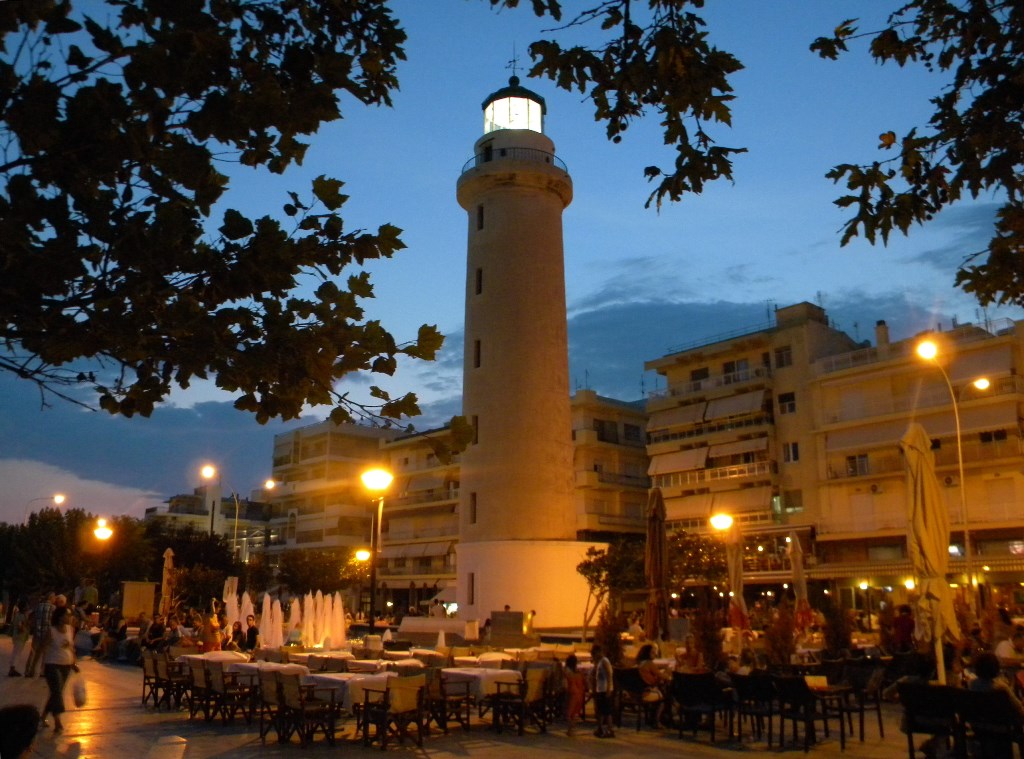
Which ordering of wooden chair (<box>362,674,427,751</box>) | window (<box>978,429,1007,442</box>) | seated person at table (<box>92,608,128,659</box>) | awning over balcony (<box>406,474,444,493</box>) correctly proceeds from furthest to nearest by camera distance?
awning over balcony (<box>406,474,444,493</box>) < window (<box>978,429,1007,442</box>) < seated person at table (<box>92,608,128,659</box>) < wooden chair (<box>362,674,427,751</box>)

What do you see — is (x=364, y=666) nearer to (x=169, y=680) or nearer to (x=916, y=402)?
(x=169, y=680)

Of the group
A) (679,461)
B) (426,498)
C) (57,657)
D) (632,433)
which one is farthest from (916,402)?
(57,657)

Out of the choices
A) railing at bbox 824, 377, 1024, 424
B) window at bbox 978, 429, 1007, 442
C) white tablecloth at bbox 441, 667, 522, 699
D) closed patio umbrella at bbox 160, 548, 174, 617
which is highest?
railing at bbox 824, 377, 1024, 424

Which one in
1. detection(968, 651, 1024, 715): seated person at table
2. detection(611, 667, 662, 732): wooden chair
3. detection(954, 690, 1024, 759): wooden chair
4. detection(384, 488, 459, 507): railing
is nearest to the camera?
detection(954, 690, 1024, 759): wooden chair

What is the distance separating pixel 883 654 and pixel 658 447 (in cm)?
3380

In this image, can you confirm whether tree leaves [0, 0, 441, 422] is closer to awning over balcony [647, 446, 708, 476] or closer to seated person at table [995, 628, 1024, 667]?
seated person at table [995, 628, 1024, 667]

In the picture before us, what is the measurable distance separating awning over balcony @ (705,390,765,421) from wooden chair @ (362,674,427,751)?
35707 mm

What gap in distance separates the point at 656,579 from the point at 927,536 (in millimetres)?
7306

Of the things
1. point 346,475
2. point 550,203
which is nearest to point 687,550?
point 550,203

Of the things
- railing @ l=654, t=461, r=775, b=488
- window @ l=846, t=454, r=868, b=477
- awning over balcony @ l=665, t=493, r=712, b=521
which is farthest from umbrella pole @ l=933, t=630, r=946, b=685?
awning over balcony @ l=665, t=493, r=712, b=521

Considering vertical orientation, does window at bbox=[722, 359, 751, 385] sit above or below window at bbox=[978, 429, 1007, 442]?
above

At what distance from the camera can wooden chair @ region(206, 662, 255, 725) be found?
42.1 ft

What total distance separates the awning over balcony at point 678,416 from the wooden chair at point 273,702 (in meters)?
37.8

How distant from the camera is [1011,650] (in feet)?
41.9
